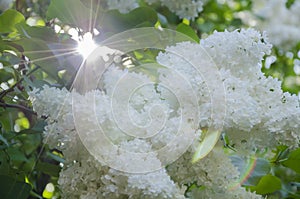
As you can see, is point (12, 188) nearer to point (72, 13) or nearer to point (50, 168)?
point (50, 168)

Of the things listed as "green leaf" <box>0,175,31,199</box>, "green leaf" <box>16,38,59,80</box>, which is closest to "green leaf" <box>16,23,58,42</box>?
"green leaf" <box>16,38,59,80</box>

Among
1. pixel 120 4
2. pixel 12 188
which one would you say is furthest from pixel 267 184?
pixel 120 4

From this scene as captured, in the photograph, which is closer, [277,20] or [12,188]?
[12,188]

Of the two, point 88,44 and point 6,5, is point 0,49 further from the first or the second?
point 6,5

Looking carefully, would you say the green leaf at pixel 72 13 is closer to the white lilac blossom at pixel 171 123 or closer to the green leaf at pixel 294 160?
the white lilac blossom at pixel 171 123

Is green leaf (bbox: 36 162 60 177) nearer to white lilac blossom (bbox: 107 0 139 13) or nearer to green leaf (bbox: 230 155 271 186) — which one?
green leaf (bbox: 230 155 271 186)

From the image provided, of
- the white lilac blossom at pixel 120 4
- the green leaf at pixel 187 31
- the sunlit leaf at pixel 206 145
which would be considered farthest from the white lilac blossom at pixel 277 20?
the sunlit leaf at pixel 206 145
